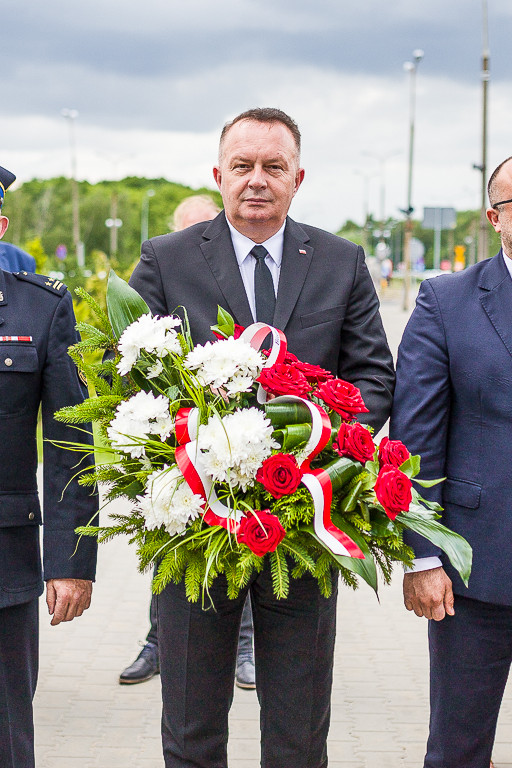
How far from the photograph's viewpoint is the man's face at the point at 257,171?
308cm

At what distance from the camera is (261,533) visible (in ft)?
7.64

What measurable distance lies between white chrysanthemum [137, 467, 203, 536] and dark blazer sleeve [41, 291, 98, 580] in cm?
46

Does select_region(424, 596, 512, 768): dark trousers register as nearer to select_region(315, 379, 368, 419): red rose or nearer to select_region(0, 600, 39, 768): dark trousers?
select_region(315, 379, 368, 419): red rose

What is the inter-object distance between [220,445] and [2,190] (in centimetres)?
122

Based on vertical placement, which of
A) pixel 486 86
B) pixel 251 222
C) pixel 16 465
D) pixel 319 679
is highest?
pixel 486 86

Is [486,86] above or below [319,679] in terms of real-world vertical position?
above

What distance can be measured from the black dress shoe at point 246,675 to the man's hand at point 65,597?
84.2 inches

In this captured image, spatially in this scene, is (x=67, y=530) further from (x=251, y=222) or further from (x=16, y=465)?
(x=251, y=222)

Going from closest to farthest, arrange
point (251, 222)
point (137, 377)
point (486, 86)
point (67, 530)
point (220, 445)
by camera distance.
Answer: point (220, 445) → point (137, 377) → point (67, 530) → point (251, 222) → point (486, 86)

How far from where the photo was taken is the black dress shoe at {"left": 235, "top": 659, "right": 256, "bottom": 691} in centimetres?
486

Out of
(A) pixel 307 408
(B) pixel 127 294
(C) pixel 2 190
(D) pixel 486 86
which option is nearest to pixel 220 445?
(A) pixel 307 408

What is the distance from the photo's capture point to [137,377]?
2641 mm

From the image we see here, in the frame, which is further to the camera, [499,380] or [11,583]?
[499,380]

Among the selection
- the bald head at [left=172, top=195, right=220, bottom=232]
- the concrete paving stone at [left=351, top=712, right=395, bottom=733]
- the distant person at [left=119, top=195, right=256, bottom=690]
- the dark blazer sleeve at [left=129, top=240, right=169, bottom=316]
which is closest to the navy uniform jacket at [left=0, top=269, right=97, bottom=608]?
the dark blazer sleeve at [left=129, top=240, right=169, bottom=316]
